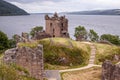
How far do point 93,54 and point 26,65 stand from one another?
2659cm

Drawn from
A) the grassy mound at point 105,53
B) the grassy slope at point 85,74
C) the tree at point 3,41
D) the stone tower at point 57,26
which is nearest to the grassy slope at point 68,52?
the grassy mound at point 105,53

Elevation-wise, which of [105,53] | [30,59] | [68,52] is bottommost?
[105,53]

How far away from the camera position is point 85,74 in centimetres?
4631

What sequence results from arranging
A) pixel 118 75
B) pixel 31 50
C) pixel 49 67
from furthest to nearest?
pixel 49 67
pixel 31 50
pixel 118 75

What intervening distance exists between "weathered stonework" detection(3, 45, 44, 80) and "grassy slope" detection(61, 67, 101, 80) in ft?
35.9

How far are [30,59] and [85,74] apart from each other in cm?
1483

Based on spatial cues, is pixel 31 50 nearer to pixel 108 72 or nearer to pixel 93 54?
pixel 108 72

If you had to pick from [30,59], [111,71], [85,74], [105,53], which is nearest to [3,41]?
[105,53]

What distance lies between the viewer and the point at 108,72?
30.9 m

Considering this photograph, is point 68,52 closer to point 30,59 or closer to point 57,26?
point 57,26

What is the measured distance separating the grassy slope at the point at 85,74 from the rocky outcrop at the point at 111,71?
11398 millimetres

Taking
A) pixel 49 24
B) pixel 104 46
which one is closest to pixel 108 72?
pixel 104 46

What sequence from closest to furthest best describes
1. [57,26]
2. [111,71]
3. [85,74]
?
[111,71]
[85,74]
[57,26]

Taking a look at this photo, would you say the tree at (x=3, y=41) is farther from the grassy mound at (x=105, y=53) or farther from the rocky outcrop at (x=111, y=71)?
the rocky outcrop at (x=111, y=71)
